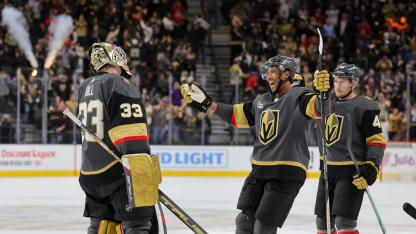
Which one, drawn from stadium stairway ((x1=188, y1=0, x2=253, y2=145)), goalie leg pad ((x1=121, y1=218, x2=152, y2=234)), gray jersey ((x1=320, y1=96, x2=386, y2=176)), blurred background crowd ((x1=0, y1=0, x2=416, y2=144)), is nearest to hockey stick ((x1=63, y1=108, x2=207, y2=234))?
goalie leg pad ((x1=121, y1=218, x2=152, y2=234))

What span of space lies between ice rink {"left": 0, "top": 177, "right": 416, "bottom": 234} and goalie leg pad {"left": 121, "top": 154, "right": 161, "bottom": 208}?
347 cm

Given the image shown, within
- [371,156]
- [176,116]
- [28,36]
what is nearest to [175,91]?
[176,116]

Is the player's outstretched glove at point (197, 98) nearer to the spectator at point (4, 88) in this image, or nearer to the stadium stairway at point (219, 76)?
the stadium stairway at point (219, 76)

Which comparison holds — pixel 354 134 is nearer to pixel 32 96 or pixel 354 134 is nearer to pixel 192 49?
pixel 32 96

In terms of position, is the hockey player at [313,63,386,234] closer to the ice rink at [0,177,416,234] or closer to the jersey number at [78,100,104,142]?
the ice rink at [0,177,416,234]

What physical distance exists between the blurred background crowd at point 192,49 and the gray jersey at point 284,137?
9.48 m

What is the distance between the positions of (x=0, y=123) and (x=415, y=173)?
301 inches

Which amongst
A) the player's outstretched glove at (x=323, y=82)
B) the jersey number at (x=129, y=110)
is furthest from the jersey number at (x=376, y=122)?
the jersey number at (x=129, y=110)

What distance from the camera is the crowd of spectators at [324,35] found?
58.1 ft

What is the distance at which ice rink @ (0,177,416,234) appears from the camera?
8.05 metres

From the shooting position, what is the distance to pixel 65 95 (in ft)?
49.0

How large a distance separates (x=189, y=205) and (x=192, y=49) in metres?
9.16

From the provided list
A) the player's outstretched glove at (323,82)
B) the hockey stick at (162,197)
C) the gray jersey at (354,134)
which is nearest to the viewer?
the hockey stick at (162,197)

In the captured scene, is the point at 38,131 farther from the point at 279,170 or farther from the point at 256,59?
the point at 279,170
